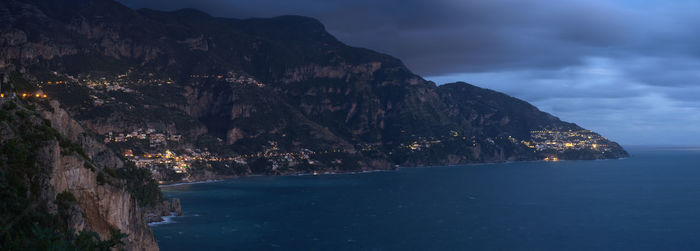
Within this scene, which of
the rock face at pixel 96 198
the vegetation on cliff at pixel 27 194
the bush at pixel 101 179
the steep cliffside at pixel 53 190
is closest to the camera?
the vegetation on cliff at pixel 27 194

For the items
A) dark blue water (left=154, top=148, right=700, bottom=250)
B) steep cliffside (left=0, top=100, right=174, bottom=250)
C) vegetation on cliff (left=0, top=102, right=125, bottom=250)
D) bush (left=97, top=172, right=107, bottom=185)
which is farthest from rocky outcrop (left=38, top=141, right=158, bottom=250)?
dark blue water (left=154, top=148, right=700, bottom=250)

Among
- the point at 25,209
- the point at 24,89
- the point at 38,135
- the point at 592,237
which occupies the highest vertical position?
the point at 24,89

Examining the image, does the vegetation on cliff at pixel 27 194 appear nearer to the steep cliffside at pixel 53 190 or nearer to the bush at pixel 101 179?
the steep cliffside at pixel 53 190

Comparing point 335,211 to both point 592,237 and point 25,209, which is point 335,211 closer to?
point 592,237

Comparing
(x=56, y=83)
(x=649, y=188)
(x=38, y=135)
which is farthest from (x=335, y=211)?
(x=56, y=83)

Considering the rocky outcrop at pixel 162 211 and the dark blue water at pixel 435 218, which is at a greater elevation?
the rocky outcrop at pixel 162 211

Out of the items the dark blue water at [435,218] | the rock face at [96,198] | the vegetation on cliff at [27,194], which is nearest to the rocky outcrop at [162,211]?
the dark blue water at [435,218]

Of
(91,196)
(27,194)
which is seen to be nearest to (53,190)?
(27,194)

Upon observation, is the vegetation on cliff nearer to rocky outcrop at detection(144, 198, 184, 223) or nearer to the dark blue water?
the dark blue water

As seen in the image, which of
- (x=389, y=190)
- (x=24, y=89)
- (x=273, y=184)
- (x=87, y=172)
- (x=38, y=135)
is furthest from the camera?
(x=273, y=184)
